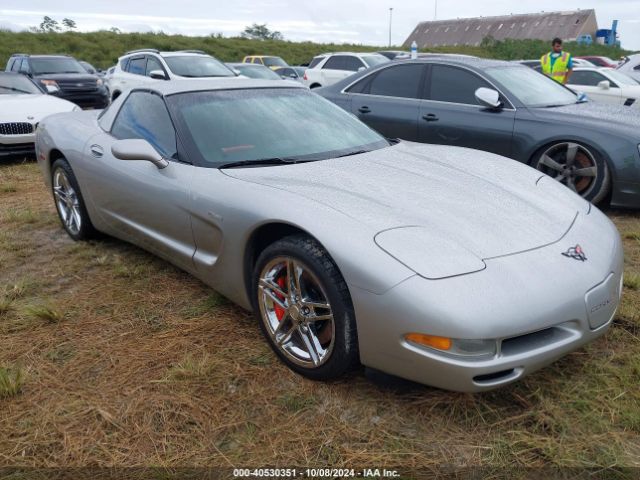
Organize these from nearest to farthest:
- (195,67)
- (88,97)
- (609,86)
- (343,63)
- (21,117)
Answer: (21,117)
(609,86)
(195,67)
(88,97)
(343,63)

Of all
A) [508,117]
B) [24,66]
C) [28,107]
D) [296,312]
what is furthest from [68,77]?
[296,312]

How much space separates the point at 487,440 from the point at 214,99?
240cm

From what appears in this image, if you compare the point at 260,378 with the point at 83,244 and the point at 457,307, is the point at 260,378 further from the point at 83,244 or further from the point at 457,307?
the point at 83,244

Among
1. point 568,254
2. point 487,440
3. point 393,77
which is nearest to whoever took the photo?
point 487,440

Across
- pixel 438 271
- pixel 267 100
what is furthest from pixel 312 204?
pixel 267 100

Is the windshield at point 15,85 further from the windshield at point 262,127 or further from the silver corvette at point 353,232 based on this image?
the windshield at point 262,127

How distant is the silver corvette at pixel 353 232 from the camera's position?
78.8 inches

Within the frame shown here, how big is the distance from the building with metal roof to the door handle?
→ 5817 cm

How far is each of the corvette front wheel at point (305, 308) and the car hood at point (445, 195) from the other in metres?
0.27

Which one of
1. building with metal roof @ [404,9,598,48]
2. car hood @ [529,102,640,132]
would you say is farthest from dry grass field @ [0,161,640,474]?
building with metal roof @ [404,9,598,48]

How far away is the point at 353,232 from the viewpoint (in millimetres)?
2201

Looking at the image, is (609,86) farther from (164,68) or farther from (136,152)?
(136,152)

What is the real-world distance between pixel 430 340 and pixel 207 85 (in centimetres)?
230

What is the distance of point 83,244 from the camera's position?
14.1 ft
